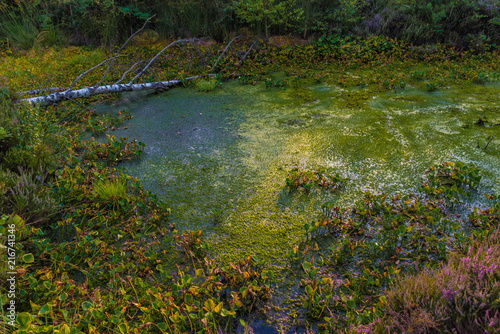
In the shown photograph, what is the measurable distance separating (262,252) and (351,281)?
0.70 meters

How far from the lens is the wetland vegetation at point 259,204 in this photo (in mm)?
1808

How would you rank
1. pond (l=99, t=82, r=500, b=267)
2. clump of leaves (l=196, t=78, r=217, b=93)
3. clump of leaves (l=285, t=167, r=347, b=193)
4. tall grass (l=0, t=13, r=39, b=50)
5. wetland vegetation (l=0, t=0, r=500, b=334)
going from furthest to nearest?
1. tall grass (l=0, t=13, r=39, b=50)
2. clump of leaves (l=196, t=78, r=217, b=93)
3. clump of leaves (l=285, t=167, r=347, b=193)
4. pond (l=99, t=82, r=500, b=267)
5. wetland vegetation (l=0, t=0, r=500, b=334)

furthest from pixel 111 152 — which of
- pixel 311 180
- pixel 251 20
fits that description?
pixel 251 20

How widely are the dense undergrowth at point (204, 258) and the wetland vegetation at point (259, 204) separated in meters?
0.01

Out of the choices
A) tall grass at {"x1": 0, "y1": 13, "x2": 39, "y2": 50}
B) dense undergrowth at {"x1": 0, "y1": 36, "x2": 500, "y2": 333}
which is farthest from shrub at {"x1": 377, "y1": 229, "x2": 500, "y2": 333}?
tall grass at {"x1": 0, "y1": 13, "x2": 39, "y2": 50}

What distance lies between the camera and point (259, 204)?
2869 millimetres

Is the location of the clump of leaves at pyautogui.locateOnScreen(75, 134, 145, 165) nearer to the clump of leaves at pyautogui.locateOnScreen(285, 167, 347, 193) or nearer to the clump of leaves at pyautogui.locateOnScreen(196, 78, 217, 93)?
the clump of leaves at pyautogui.locateOnScreen(285, 167, 347, 193)

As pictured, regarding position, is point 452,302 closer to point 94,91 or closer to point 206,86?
point 206,86

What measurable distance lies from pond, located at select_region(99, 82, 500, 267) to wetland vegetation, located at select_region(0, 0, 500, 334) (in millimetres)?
25

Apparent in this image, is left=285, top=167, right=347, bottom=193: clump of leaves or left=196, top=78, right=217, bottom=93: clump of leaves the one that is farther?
left=196, top=78, right=217, bottom=93: clump of leaves

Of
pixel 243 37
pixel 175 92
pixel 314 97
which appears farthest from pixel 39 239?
pixel 243 37

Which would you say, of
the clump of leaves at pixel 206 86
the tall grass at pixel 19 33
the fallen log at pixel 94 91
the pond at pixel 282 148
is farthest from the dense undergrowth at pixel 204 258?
the tall grass at pixel 19 33

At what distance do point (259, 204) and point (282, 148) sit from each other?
117cm

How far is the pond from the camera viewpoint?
8.93 feet
